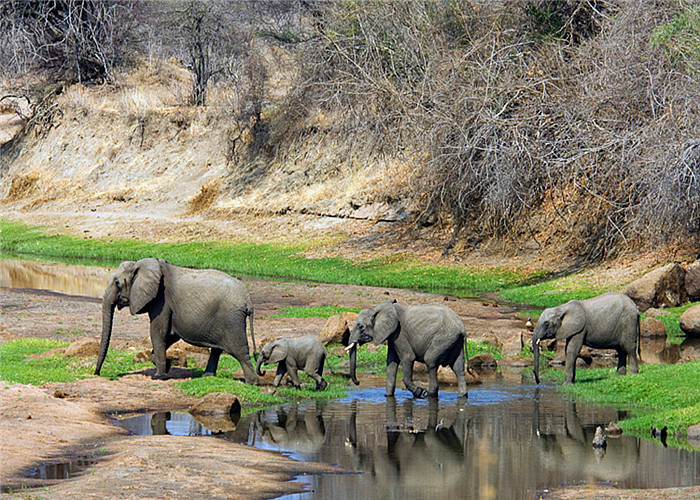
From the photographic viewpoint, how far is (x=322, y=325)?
2292cm

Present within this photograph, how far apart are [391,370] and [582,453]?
4.27m

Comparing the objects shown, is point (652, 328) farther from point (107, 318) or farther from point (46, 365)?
point (46, 365)

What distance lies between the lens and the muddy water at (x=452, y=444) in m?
10.4

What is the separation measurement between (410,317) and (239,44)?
48462mm

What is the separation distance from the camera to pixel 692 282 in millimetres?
26469

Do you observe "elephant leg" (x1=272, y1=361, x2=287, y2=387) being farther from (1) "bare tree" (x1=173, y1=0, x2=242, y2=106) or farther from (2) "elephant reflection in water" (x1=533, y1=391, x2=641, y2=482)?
(1) "bare tree" (x1=173, y1=0, x2=242, y2=106)

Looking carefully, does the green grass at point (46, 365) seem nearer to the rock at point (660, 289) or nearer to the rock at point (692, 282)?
the rock at point (660, 289)

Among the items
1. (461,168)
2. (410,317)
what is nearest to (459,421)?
(410,317)

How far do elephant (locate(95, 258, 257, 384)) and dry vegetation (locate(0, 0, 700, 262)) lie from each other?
A: 43.4 feet

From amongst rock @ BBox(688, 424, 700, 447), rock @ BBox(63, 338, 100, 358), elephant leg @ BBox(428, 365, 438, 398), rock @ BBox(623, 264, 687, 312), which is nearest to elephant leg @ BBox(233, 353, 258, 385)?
elephant leg @ BBox(428, 365, 438, 398)

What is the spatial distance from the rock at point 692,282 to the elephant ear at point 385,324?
1359cm

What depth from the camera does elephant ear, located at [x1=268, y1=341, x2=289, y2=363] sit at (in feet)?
50.8

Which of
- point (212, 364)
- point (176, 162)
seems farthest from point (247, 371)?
point (176, 162)

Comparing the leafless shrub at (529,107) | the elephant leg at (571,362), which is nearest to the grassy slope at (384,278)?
the elephant leg at (571,362)
